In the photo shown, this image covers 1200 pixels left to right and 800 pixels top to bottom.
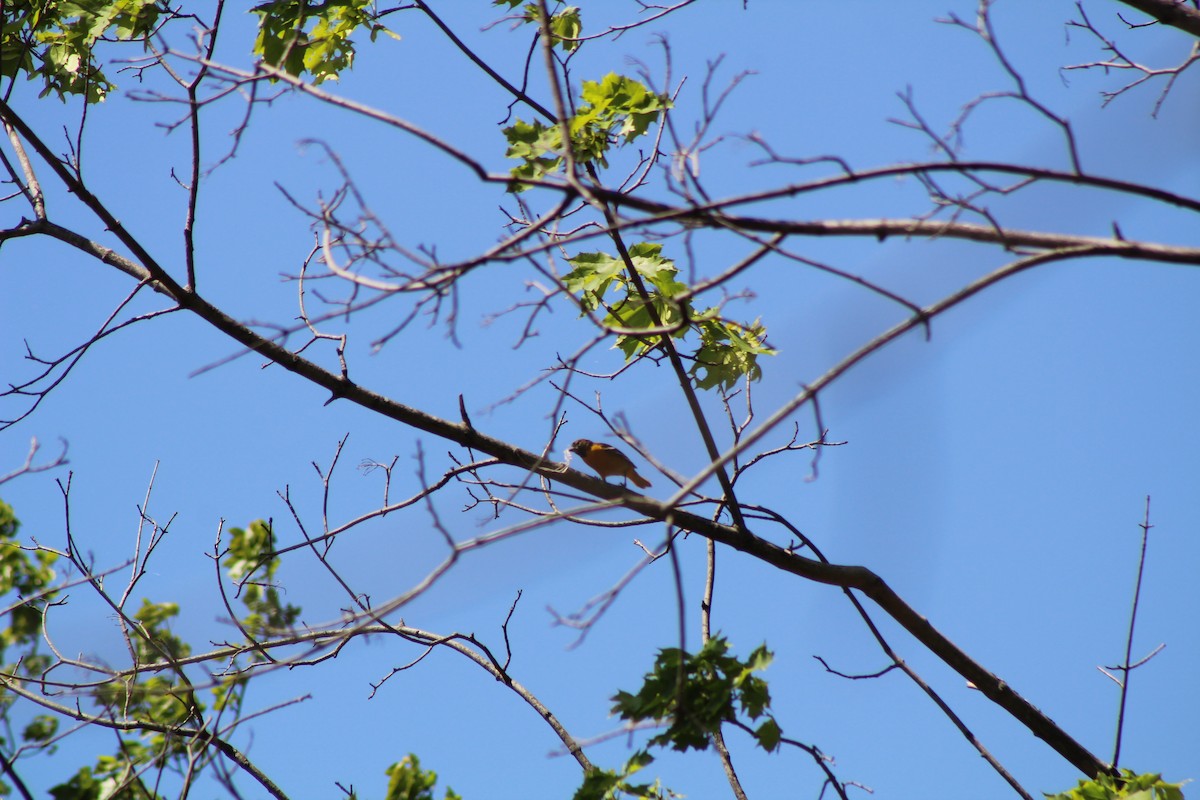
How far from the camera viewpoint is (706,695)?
9.43 ft

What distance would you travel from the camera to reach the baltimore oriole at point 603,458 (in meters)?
4.79

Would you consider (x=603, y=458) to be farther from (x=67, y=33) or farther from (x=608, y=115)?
(x=67, y=33)

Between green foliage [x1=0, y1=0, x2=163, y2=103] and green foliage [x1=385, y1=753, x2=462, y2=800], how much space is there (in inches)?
115

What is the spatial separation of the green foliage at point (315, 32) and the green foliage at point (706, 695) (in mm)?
2685

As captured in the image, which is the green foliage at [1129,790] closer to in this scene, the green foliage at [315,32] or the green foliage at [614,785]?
the green foliage at [614,785]

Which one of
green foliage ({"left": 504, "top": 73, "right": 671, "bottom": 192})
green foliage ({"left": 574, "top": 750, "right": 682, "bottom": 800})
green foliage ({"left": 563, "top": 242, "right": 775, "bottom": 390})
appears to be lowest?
green foliage ({"left": 574, "top": 750, "right": 682, "bottom": 800})

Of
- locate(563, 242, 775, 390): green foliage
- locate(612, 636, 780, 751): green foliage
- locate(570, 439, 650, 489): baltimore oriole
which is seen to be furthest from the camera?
locate(570, 439, 650, 489): baltimore oriole

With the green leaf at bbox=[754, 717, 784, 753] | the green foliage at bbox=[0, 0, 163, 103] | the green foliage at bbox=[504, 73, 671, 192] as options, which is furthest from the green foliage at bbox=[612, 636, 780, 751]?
the green foliage at bbox=[0, 0, 163, 103]

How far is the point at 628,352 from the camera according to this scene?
3.67 metres

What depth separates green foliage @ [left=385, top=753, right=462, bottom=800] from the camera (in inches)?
136

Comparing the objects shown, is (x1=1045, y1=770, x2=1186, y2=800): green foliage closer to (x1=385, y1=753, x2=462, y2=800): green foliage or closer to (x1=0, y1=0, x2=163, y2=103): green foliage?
(x1=385, y1=753, x2=462, y2=800): green foliage

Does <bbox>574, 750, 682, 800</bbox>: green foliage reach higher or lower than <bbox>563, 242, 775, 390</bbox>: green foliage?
lower

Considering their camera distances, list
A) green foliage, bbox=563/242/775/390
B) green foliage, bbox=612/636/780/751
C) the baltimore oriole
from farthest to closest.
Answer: the baltimore oriole
green foliage, bbox=563/242/775/390
green foliage, bbox=612/636/780/751

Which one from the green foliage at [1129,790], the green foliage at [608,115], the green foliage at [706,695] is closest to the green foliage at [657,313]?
the green foliage at [608,115]
